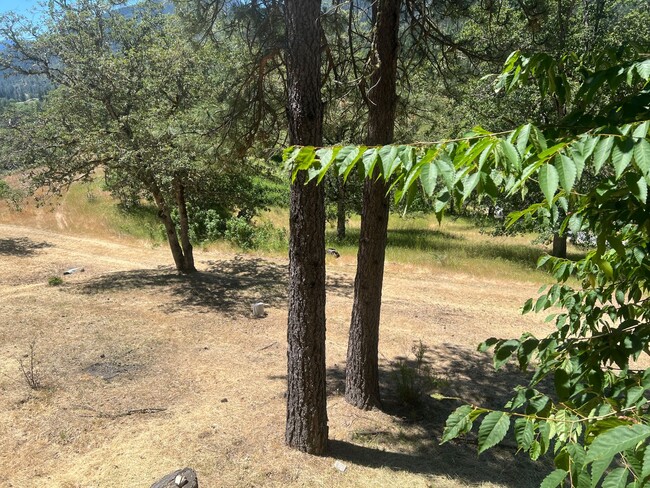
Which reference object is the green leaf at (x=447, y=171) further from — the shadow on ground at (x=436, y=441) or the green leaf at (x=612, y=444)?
the shadow on ground at (x=436, y=441)

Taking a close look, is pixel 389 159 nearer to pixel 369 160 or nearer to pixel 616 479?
pixel 369 160

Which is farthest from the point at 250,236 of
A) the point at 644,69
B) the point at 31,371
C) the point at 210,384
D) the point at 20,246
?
the point at 644,69

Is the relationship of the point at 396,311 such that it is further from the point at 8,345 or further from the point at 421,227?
the point at 421,227

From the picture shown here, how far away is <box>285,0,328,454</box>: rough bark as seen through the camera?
3.97 m

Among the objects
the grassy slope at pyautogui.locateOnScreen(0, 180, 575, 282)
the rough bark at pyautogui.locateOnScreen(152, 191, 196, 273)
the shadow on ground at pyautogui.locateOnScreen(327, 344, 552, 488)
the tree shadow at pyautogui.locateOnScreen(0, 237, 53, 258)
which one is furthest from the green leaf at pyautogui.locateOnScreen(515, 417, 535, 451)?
the tree shadow at pyautogui.locateOnScreen(0, 237, 53, 258)

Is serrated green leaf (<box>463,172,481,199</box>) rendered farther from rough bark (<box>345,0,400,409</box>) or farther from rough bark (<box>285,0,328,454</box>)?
rough bark (<box>345,0,400,409</box>)

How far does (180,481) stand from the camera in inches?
153

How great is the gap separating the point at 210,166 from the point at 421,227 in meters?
18.2

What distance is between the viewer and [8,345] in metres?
7.21

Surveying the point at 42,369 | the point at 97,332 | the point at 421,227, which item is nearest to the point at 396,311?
the point at 97,332

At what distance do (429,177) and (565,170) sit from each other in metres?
0.38

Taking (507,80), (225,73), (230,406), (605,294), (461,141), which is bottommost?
(230,406)

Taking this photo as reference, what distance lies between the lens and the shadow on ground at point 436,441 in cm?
480

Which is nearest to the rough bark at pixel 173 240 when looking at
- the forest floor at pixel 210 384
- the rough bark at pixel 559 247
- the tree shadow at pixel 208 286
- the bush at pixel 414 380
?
the tree shadow at pixel 208 286
